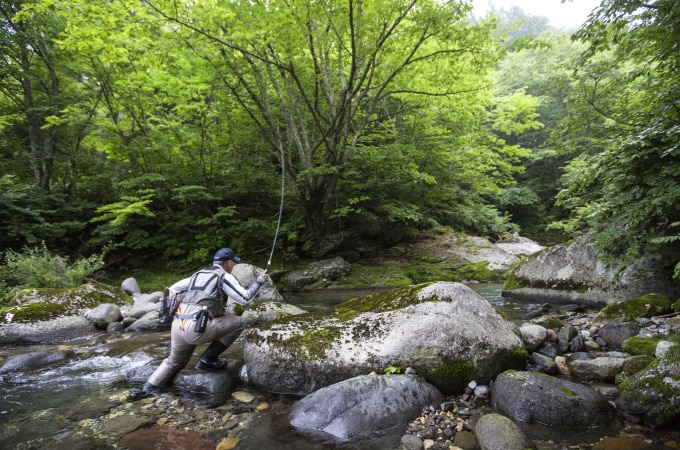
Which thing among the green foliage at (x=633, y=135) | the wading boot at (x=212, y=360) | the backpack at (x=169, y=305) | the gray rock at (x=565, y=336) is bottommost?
the wading boot at (x=212, y=360)

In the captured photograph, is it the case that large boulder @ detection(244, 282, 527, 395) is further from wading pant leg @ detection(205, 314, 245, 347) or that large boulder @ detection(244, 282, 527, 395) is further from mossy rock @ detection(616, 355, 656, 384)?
mossy rock @ detection(616, 355, 656, 384)

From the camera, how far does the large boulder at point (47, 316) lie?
22.1ft

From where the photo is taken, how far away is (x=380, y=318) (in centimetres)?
424

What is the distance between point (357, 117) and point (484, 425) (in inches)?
492

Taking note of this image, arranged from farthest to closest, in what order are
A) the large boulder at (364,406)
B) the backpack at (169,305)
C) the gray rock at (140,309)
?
the gray rock at (140,309) → the backpack at (169,305) → the large boulder at (364,406)

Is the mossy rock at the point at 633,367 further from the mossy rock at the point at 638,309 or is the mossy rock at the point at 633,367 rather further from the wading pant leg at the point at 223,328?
the wading pant leg at the point at 223,328

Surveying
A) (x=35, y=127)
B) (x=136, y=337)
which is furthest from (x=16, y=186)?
(x=136, y=337)

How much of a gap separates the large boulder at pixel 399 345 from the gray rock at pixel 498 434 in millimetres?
735

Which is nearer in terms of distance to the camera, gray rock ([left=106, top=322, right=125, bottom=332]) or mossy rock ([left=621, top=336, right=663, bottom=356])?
mossy rock ([left=621, top=336, right=663, bottom=356])

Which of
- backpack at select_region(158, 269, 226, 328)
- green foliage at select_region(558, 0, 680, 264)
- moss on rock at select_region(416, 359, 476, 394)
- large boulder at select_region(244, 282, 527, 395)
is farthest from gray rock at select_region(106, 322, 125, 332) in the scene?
green foliage at select_region(558, 0, 680, 264)

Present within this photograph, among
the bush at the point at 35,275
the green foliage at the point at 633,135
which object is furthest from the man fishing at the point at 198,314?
the bush at the point at 35,275

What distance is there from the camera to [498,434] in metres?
2.83

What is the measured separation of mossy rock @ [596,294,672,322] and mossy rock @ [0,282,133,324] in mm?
10793

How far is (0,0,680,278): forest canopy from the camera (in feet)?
26.3
